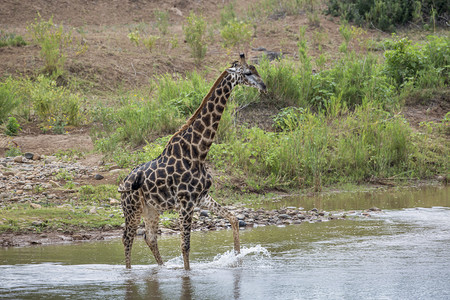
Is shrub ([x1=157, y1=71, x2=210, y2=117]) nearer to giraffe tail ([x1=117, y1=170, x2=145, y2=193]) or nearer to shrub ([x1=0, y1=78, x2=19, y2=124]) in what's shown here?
shrub ([x1=0, y1=78, x2=19, y2=124])

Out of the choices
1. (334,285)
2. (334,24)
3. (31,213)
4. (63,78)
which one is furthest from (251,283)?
(334,24)

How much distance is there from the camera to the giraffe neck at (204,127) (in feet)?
22.5

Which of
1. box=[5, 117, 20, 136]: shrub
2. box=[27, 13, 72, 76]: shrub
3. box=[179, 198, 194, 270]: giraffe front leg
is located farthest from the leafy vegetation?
box=[27, 13, 72, 76]: shrub

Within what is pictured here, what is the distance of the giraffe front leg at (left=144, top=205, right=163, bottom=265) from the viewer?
23.2 feet

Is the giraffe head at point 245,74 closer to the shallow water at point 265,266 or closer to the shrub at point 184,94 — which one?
the shallow water at point 265,266

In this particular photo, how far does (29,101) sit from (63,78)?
2407 millimetres

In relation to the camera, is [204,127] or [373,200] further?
[373,200]

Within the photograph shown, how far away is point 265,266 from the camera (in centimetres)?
691

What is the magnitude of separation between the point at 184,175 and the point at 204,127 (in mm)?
640

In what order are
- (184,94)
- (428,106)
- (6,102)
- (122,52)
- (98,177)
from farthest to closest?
(122,52), (428,106), (6,102), (184,94), (98,177)

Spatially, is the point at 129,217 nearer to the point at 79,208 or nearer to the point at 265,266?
the point at 265,266

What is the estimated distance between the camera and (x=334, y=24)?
25.3 m

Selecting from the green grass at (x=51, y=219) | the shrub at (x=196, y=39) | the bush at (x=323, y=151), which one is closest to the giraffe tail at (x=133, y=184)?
the green grass at (x=51, y=219)

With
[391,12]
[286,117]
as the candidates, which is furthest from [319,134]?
[391,12]
